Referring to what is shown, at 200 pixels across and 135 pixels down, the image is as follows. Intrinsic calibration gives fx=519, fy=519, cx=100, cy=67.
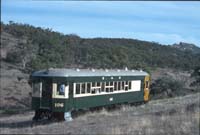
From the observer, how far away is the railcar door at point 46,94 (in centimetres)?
2302

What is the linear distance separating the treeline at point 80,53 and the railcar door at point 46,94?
3.08 metres

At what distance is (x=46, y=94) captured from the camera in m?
23.2

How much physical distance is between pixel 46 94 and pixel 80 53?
150ft

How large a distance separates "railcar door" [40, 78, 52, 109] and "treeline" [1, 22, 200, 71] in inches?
121

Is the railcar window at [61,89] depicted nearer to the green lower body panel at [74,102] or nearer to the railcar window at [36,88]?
the green lower body panel at [74,102]

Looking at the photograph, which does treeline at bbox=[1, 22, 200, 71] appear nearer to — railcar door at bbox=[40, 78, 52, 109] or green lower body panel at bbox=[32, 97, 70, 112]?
railcar door at bbox=[40, 78, 52, 109]

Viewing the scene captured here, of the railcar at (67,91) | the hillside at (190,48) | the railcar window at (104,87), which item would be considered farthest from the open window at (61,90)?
the hillside at (190,48)

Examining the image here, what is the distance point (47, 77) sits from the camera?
2306cm

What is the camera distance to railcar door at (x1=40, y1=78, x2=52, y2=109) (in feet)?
75.5

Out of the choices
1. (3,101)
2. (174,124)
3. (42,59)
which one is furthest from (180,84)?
(174,124)

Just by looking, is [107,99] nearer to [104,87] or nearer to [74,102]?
[104,87]

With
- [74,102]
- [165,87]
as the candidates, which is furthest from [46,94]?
[165,87]

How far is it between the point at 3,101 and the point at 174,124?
94.2ft

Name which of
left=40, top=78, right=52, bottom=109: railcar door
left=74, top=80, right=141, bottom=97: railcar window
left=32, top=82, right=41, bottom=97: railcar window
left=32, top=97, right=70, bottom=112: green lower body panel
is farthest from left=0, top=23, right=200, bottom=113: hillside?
left=74, top=80, right=141, bottom=97: railcar window
